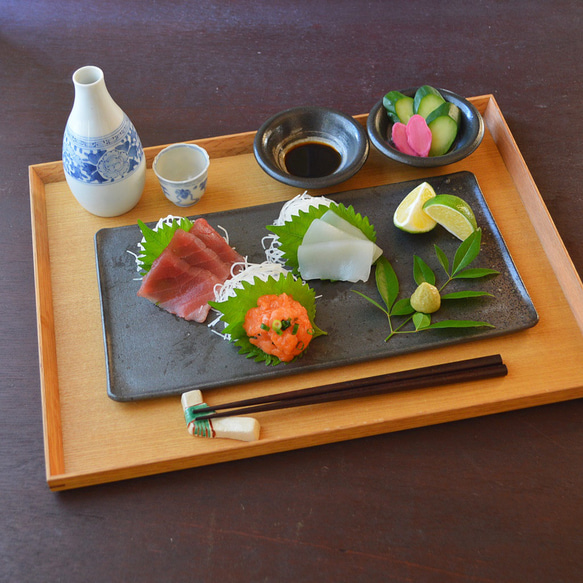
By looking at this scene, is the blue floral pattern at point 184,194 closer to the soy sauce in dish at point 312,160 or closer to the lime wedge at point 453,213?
the soy sauce in dish at point 312,160

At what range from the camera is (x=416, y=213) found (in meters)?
1.96

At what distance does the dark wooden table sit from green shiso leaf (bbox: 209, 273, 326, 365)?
289mm

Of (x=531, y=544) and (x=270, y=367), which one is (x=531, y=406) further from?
(x=270, y=367)

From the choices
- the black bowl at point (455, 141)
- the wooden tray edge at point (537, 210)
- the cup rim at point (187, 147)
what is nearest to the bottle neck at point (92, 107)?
the cup rim at point (187, 147)

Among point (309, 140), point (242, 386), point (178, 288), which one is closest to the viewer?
point (242, 386)

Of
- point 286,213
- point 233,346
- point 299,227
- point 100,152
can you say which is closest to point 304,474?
point 233,346

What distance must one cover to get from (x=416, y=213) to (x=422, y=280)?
0.75ft

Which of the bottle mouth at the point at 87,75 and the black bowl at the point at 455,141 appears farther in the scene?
the black bowl at the point at 455,141

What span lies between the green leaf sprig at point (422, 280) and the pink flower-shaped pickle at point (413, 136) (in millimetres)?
371

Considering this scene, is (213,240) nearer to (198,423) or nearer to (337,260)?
(337,260)

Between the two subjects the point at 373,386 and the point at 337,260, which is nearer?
the point at 373,386

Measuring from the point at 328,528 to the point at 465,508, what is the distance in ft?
1.08

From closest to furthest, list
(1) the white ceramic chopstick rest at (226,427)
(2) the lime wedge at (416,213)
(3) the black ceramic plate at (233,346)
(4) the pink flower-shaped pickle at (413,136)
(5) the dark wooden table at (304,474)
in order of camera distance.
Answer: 1. (5) the dark wooden table at (304,474)
2. (1) the white ceramic chopstick rest at (226,427)
3. (3) the black ceramic plate at (233,346)
4. (2) the lime wedge at (416,213)
5. (4) the pink flower-shaped pickle at (413,136)

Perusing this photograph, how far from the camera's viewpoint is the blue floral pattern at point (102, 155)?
185 cm
